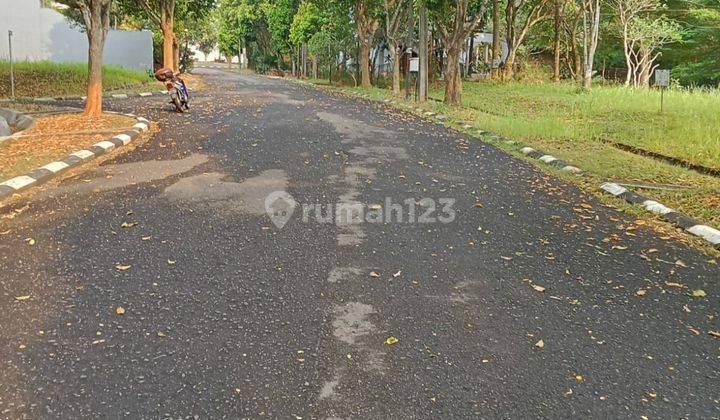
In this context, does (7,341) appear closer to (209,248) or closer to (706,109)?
(209,248)

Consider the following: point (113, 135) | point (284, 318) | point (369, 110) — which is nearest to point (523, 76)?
point (369, 110)

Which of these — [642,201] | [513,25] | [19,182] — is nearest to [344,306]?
[642,201]

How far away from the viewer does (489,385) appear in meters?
3.14

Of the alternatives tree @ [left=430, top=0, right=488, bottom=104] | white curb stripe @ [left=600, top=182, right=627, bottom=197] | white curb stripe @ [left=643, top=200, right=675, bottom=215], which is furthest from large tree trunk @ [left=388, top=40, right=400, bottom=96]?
white curb stripe @ [left=643, top=200, right=675, bottom=215]

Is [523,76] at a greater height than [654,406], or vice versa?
[523,76]

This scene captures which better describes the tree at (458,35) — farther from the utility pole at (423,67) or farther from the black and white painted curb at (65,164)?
the black and white painted curb at (65,164)

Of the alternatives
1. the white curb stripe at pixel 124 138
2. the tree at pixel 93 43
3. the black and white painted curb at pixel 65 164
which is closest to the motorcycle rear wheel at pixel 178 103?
the tree at pixel 93 43

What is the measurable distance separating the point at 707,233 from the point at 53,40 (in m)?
27.5

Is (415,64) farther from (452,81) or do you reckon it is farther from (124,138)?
(124,138)

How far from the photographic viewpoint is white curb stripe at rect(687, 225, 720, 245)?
19.1 feet

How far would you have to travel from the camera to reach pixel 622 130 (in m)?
13.7

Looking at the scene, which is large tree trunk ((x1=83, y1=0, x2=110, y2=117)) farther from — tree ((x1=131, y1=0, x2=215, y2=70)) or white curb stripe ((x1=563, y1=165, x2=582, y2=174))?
tree ((x1=131, y1=0, x2=215, y2=70))

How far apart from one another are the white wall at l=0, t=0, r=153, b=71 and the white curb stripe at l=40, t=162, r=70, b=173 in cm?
1796

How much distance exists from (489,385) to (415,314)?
2.99ft
